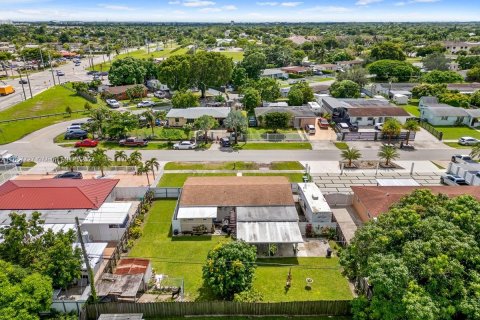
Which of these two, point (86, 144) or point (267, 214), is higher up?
point (267, 214)

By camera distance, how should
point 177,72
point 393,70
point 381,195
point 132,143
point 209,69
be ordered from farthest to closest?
point 393,70 → point 209,69 → point 177,72 → point 132,143 → point 381,195

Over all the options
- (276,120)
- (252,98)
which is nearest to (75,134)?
(252,98)

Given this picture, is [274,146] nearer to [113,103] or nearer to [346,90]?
[346,90]

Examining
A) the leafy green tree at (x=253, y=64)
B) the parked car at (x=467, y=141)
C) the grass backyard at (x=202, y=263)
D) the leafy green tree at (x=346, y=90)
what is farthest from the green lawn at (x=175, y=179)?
the leafy green tree at (x=253, y=64)

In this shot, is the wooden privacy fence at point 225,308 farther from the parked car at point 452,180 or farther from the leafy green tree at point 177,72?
the leafy green tree at point 177,72

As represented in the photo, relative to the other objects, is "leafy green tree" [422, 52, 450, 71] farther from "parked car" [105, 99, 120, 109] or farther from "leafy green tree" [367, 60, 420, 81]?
"parked car" [105, 99, 120, 109]

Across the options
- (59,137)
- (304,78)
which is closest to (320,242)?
(59,137)
